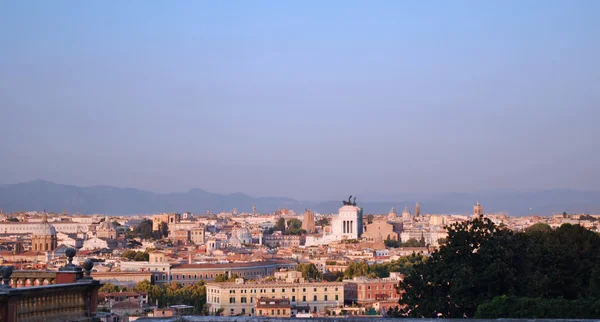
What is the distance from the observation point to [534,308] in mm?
16344

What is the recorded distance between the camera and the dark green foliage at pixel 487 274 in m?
18.7

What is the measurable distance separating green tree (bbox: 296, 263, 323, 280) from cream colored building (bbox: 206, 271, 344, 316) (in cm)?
1153

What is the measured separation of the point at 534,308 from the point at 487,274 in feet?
8.15

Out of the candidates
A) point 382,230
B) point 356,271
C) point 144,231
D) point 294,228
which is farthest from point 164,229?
point 356,271

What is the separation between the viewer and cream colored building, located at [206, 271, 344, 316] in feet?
201

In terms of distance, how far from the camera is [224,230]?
162 meters

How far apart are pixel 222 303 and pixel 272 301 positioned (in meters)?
5.37

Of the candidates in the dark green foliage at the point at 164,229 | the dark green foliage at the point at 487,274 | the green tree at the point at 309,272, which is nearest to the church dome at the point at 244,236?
the dark green foliage at the point at 164,229

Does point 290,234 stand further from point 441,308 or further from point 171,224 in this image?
point 441,308

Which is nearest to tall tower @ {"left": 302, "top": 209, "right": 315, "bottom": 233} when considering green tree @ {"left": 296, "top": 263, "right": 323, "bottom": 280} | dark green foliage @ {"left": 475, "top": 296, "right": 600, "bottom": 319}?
green tree @ {"left": 296, "top": 263, "right": 323, "bottom": 280}

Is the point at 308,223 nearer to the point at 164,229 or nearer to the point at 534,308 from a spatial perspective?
the point at 164,229

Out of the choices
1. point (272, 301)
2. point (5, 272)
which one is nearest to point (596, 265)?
point (5, 272)

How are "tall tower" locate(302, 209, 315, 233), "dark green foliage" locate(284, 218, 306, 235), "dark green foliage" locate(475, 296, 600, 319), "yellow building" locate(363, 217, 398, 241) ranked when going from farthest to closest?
1. "tall tower" locate(302, 209, 315, 233)
2. "dark green foliage" locate(284, 218, 306, 235)
3. "yellow building" locate(363, 217, 398, 241)
4. "dark green foliage" locate(475, 296, 600, 319)

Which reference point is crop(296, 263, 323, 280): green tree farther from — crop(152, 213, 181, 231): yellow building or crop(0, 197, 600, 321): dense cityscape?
crop(152, 213, 181, 231): yellow building
